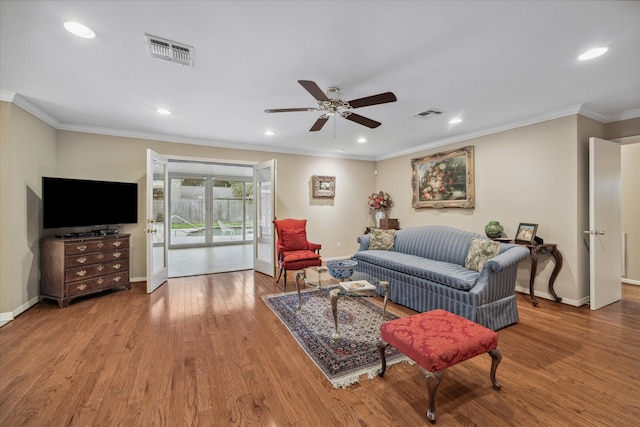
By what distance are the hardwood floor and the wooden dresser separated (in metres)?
0.41

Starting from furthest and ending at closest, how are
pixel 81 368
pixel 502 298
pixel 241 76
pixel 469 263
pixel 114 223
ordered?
pixel 114 223 < pixel 469 263 < pixel 502 298 < pixel 241 76 < pixel 81 368

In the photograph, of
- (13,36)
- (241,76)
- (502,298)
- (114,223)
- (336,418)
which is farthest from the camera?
(114,223)

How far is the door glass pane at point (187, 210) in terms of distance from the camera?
29.2 feet

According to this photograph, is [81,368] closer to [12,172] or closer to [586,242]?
[12,172]

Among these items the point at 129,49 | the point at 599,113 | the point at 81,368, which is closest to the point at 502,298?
the point at 599,113

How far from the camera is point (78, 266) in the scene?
A: 361 cm

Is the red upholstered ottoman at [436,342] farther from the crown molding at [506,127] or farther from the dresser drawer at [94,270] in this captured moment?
the dresser drawer at [94,270]

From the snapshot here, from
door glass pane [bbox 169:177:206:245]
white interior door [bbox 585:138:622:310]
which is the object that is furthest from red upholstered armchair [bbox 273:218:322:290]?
door glass pane [bbox 169:177:206:245]

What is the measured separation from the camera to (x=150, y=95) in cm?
308

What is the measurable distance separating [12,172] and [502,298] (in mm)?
5650

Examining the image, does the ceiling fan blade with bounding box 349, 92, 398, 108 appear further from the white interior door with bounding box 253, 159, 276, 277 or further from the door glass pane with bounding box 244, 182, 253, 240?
the door glass pane with bounding box 244, 182, 253, 240

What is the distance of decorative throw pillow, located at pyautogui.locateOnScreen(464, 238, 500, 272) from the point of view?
10.2 feet

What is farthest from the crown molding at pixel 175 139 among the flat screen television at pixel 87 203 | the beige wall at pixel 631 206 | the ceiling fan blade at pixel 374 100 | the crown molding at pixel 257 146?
the beige wall at pixel 631 206

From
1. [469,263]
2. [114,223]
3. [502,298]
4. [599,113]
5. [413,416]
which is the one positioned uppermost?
[599,113]
